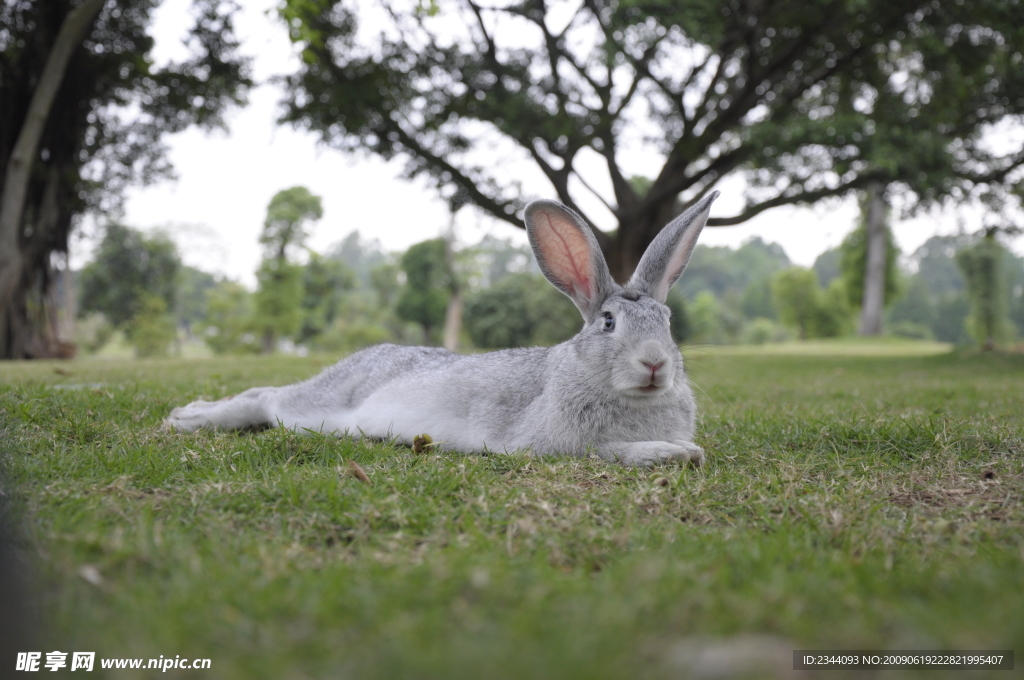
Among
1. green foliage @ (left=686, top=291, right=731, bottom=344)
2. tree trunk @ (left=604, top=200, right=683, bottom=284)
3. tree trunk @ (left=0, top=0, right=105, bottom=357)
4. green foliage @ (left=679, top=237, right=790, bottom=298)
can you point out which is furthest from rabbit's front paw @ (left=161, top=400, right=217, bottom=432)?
green foliage @ (left=679, top=237, right=790, bottom=298)

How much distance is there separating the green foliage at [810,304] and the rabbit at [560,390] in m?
60.4

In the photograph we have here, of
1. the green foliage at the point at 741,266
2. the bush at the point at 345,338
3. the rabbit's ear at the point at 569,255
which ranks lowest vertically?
the bush at the point at 345,338

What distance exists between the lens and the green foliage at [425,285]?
4159 cm

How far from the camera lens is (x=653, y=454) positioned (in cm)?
332

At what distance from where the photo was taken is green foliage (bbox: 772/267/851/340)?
58406 millimetres

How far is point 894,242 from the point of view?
44719mm

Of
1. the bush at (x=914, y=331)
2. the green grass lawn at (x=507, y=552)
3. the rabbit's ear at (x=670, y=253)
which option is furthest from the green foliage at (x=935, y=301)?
the green grass lawn at (x=507, y=552)

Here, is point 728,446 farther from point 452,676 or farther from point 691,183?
point 691,183

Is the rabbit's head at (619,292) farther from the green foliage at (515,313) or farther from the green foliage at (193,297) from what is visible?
the green foliage at (193,297)

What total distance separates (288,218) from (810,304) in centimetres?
4524

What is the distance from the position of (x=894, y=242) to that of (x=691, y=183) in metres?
35.6

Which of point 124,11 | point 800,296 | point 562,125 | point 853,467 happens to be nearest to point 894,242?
point 800,296

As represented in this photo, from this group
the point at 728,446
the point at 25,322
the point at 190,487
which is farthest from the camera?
the point at 25,322

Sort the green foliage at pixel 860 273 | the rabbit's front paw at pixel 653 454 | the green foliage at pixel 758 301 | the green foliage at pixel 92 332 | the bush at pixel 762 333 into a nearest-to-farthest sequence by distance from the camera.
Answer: the rabbit's front paw at pixel 653 454 → the green foliage at pixel 92 332 → the green foliage at pixel 860 273 → the bush at pixel 762 333 → the green foliage at pixel 758 301
